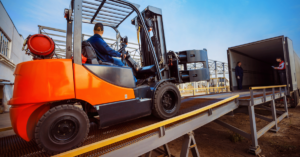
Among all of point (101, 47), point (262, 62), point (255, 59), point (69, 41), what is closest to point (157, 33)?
point (101, 47)

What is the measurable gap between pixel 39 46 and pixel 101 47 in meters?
0.85

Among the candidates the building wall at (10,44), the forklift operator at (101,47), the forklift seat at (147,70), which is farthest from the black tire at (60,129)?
the building wall at (10,44)

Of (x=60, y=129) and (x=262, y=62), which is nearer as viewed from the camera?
(x=60, y=129)

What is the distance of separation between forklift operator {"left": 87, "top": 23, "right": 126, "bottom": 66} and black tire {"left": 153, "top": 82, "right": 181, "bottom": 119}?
38.6 inches

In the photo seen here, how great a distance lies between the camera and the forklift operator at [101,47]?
2.49 metres

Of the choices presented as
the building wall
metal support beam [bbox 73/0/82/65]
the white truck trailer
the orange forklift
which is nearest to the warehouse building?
the building wall

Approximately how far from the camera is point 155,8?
3447 millimetres

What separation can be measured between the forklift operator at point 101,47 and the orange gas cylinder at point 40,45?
2.22 ft

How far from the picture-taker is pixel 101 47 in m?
2.50

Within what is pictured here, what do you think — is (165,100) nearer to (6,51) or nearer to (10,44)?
(6,51)

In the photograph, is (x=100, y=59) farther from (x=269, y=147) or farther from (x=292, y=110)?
(x=292, y=110)

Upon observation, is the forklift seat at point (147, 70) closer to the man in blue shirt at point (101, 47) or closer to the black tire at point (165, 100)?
the black tire at point (165, 100)

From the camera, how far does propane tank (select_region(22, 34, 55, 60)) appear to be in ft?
5.96

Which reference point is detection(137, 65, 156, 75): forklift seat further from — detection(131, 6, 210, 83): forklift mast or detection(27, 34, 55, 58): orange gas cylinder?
detection(27, 34, 55, 58): orange gas cylinder
